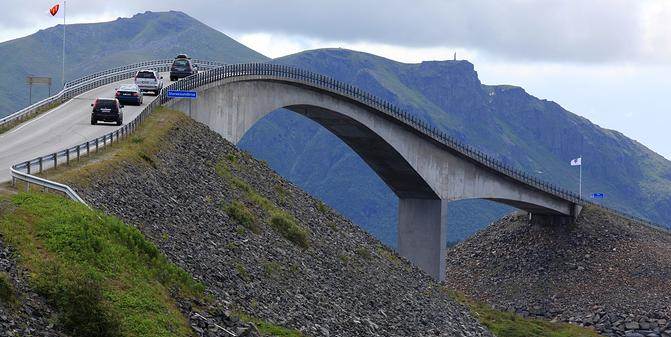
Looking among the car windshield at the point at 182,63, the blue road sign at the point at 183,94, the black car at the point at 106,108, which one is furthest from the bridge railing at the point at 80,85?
the blue road sign at the point at 183,94

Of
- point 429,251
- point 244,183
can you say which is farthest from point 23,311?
point 429,251

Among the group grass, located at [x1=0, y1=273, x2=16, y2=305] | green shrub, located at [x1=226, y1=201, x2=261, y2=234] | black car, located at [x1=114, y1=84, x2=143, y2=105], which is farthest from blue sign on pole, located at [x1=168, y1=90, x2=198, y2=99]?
grass, located at [x1=0, y1=273, x2=16, y2=305]

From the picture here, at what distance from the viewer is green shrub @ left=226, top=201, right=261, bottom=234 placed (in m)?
53.5

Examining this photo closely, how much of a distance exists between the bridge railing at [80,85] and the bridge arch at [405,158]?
22.4 feet

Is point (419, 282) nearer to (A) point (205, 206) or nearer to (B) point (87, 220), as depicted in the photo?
(A) point (205, 206)

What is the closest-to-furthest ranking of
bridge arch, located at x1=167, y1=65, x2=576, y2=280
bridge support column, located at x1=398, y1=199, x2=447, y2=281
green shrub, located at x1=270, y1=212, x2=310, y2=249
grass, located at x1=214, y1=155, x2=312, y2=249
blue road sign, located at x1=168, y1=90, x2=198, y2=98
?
grass, located at x1=214, y1=155, x2=312, y2=249, green shrub, located at x1=270, y1=212, x2=310, y2=249, blue road sign, located at x1=168, y1=90, x2=198, y2=98, bridge arch, located at x1=167, y1=65, x2=576, y2=280, bridge support column, located at x1=398, y1=199, x2=447, y2=281

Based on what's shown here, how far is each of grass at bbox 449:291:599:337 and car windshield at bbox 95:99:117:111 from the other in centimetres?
2884

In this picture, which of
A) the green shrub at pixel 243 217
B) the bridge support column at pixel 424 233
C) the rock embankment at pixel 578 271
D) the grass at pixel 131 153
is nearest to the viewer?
the grass at pixel 131 153

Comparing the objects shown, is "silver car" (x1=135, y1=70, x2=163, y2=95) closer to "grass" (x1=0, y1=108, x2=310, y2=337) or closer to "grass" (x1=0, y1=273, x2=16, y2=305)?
"grass" (x1=0, y1=108, x2=310, y2=337)

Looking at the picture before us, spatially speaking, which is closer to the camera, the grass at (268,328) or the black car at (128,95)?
the grass at (268,328)

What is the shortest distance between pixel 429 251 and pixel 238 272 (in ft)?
204

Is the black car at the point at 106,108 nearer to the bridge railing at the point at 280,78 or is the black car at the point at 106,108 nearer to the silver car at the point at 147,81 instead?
the bridge railing at the point at 280,78

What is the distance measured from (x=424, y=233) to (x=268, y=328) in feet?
220

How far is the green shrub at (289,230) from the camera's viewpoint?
56.2 metres
